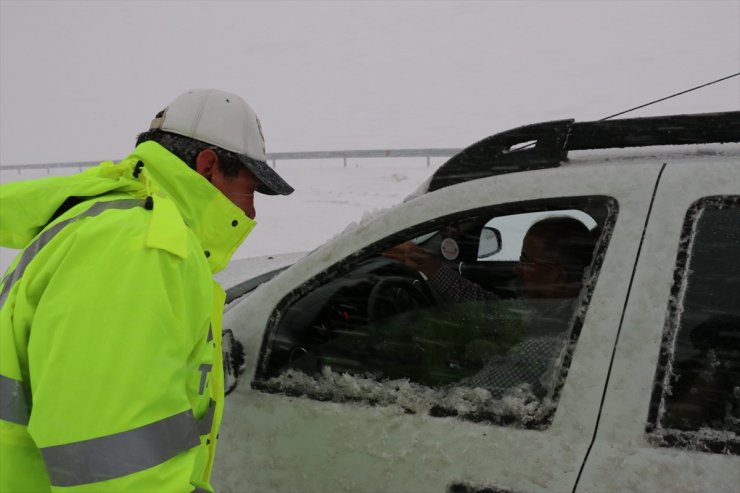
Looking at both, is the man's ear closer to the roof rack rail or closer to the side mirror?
the roof rack rail

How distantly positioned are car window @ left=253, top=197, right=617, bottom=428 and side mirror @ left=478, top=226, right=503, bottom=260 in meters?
0.82

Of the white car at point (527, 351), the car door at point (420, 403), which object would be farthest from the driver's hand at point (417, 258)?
the car door at point (420, 403)

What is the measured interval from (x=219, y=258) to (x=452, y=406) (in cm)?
80

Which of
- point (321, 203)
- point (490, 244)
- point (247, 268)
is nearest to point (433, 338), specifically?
point (490, 244)

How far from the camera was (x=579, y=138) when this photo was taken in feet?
6.22

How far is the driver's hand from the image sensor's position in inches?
94.9

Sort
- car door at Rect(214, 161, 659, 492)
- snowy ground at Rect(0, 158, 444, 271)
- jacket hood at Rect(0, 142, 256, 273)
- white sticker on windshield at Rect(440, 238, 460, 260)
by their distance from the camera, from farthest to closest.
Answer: snowy ground at Rect(0, 158, 444, 271), white sticker on windshield at Rect(440, 238, 460, 260), car door at Rect(214, 161, 659, 492), jacket hood at Rect(0, 142, 256, 273)

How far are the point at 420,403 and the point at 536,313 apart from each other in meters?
0.46

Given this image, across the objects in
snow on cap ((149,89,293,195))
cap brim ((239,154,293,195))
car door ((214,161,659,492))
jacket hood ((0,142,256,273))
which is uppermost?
snow on cap ((149,89,293,195))

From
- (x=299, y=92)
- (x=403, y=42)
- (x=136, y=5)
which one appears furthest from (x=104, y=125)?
Answer: (x=136, y=5)

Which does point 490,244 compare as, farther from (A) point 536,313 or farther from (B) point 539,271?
(A) point 536,313

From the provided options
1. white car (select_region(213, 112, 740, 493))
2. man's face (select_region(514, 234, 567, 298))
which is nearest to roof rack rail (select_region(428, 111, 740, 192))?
white car (select_region(213, 112, 740, 493))

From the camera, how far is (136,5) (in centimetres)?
6088

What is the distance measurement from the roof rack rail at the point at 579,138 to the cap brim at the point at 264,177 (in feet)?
1.93
